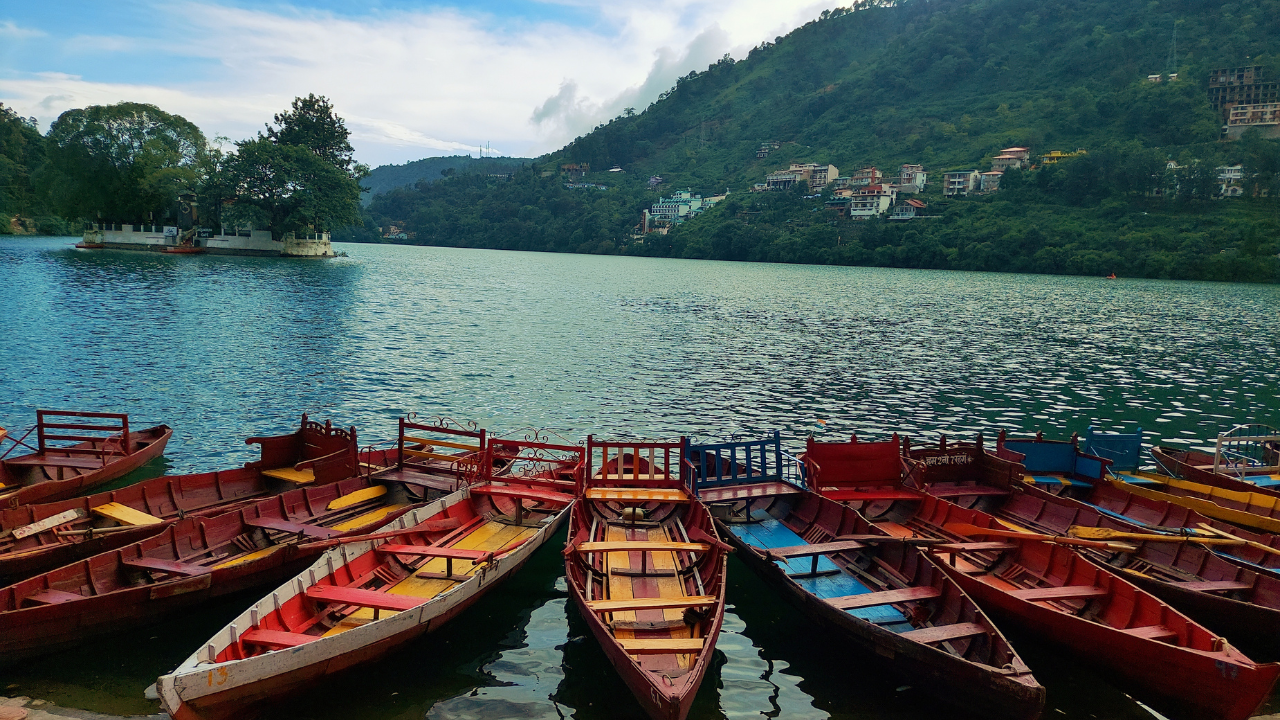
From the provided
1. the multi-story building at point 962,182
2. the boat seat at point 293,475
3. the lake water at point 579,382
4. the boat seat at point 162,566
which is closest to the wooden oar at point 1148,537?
the lake water at point 579,382

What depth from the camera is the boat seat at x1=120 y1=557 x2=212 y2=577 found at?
1087 cm

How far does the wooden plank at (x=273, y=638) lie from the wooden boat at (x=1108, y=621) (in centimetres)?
928

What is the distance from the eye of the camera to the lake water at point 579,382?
1030 centimetres

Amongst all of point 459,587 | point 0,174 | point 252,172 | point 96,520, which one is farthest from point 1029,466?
point 0,174

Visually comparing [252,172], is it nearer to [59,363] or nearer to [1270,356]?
[59,363]

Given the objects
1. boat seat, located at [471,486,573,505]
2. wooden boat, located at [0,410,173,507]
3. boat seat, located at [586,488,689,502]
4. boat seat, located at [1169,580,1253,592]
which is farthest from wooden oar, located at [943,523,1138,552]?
wooden boat, located at [0,410,173,507]

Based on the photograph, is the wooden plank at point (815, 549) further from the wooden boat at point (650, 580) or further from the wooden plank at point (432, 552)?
the wooden plank at point (432, 552)

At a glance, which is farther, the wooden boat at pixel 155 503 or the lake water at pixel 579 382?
the wooden boat at pixel 155 503

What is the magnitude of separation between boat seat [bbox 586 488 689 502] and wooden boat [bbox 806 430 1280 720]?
181 inches

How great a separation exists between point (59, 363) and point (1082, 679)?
38661mm

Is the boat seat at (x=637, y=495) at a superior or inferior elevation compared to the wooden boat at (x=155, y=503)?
superior

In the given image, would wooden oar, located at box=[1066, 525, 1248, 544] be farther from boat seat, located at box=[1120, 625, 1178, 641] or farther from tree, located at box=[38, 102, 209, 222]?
tree, located at box=[38, 102, 209, 222]

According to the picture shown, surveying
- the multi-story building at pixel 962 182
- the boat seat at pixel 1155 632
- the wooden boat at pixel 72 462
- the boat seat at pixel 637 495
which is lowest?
the wooden boat at pixel 72 462

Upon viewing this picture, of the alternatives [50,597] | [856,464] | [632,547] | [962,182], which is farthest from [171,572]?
[962,182]
